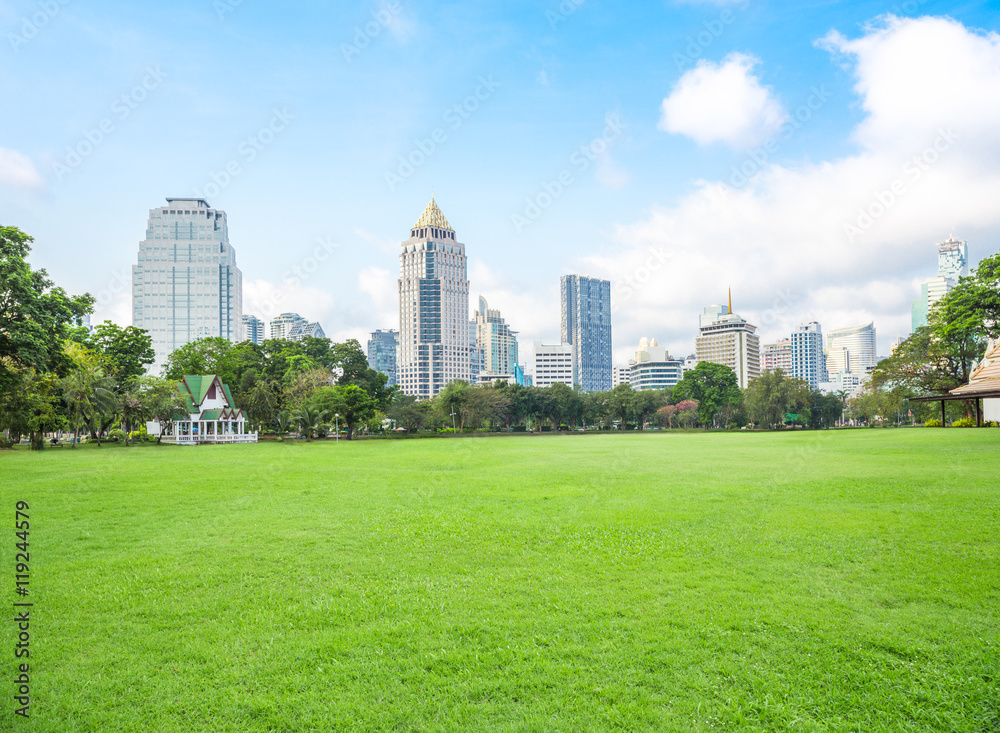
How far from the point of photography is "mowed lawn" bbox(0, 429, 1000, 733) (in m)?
4.08

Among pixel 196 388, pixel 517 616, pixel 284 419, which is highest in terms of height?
pixel 196 388

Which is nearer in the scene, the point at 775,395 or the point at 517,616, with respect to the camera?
the point at 517,616

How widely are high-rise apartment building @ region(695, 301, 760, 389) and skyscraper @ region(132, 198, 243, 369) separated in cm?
14176

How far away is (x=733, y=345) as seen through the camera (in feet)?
586

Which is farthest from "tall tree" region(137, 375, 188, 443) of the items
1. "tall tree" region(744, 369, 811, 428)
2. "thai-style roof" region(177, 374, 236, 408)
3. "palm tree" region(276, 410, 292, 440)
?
"tall tree" region(744, 369, 811, 428)

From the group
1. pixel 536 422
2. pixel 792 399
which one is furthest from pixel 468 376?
pixel 792 399

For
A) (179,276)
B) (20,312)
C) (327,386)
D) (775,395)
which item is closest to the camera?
(20,312)

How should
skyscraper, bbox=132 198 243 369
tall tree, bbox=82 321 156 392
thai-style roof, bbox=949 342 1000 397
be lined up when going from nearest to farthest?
thai-style roof, bbox=949 342 1000 397 < tall tree, bbox=82 321 156 392 < skyscraper, bbox=132 198 243 369

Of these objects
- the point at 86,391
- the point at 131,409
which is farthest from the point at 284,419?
the point at 86,391

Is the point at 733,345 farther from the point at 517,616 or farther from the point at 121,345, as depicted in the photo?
the point at 517,616

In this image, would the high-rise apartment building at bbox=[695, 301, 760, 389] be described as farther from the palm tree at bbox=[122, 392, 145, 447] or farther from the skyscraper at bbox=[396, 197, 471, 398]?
the palm tree at bbox=[122, 392, 145, 447]

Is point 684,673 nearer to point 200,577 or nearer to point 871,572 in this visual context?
point 871,572

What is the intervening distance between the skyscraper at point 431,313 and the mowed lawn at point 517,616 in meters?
167

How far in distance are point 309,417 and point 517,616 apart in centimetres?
4746
